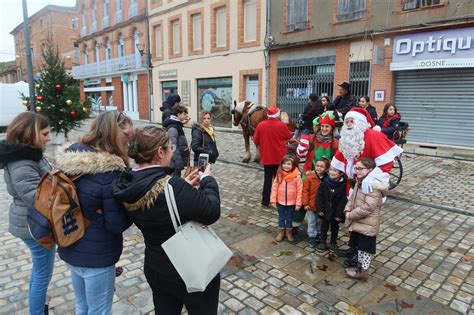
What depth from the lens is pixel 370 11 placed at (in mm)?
12211

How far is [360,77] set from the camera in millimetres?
12828

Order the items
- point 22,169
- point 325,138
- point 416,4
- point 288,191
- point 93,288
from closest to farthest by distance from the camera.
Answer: point 93,288 < point 22,169 < point 288,191 < point 325,138 < point 416,4

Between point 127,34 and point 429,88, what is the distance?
21.3 metres

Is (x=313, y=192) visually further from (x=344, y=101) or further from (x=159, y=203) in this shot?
(x=344, y=101)

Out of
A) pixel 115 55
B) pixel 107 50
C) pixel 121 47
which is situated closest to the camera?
pixel 121 47

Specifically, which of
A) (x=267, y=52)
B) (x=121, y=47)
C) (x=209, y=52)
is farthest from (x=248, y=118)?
(x=121, y=47)

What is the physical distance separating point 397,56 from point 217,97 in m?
10.1

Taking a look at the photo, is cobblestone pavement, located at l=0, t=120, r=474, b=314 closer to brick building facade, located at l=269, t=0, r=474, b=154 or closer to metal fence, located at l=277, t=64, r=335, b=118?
brick building facade, located at l=269, t=0, r=474, b=154

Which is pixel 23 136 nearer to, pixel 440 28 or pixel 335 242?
pixel 335 242

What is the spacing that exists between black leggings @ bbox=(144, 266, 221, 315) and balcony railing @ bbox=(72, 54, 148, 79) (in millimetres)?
23739

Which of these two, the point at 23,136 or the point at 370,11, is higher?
the point at 370,11

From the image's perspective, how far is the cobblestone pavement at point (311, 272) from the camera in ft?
10.8

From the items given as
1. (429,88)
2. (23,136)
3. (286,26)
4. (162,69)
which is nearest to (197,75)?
(162,69)

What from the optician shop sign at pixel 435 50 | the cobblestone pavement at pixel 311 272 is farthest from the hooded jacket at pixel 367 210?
the optician shop sign at pixel 435 50
